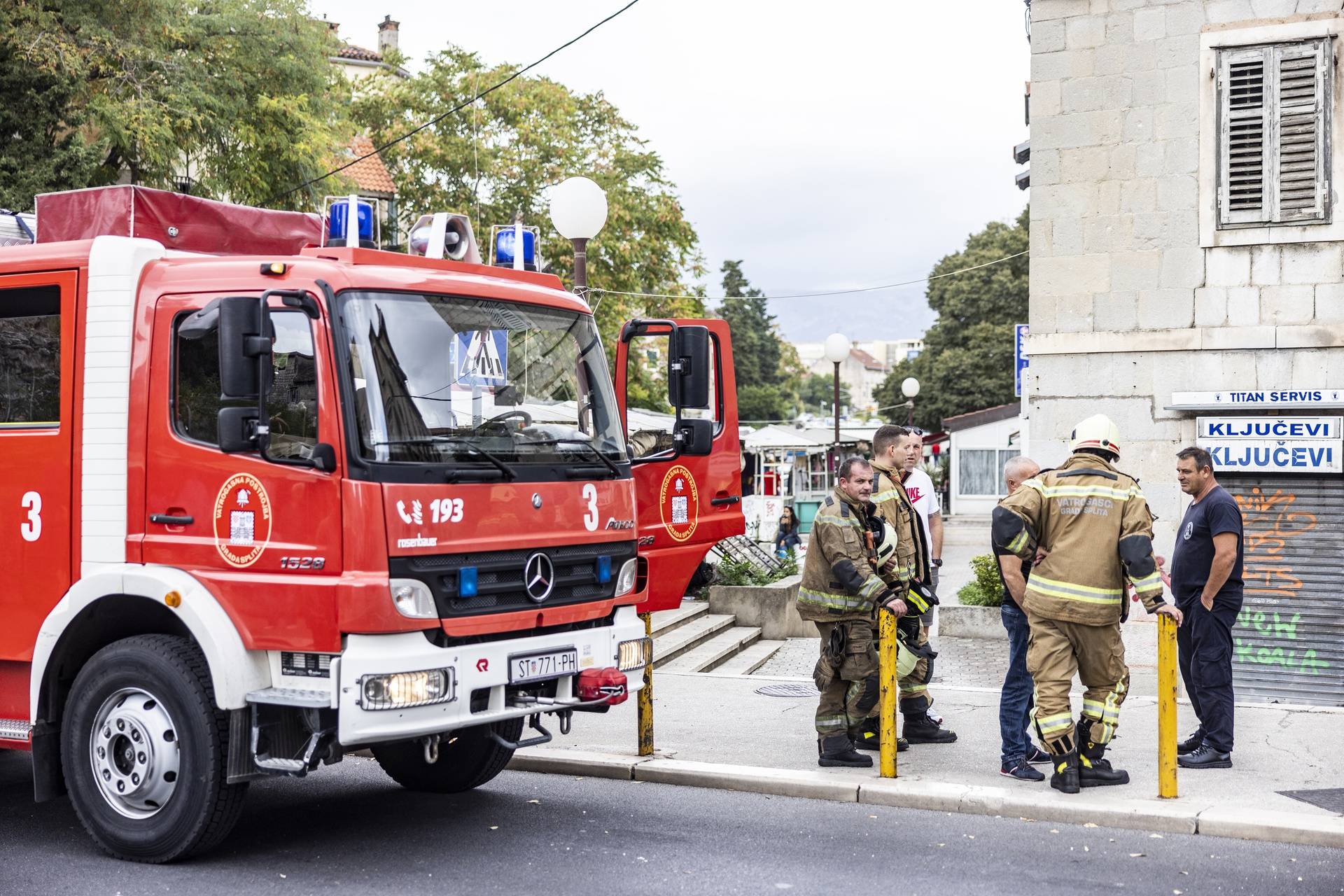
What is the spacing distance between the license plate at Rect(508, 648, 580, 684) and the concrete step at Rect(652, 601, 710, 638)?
20.8 feet

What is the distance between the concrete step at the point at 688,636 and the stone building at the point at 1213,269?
365cm

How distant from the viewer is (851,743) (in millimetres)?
7848

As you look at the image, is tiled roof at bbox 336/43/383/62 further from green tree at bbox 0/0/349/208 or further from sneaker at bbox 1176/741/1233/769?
sneaker at bbox 1176/741/1233/769

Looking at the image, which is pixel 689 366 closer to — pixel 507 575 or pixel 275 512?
pixel 507 575

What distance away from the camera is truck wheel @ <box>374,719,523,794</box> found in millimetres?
7438

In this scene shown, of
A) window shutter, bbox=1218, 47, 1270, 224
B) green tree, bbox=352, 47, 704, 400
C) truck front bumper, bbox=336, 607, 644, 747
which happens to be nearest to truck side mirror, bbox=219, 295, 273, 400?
truck front bumper, bbox=336, 607, 644, 747

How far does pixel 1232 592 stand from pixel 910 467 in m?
2.05

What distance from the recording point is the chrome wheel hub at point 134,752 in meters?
6.04

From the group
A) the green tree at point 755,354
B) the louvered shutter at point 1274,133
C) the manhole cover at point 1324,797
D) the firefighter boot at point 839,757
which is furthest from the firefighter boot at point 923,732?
the green tree at point 755,354

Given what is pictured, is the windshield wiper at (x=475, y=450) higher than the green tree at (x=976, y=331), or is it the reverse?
the green tree at (x=976, y=331)

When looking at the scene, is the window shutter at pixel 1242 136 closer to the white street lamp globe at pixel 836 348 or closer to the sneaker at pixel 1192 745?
the sneaker at pixel 1192 745

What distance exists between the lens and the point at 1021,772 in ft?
24.2

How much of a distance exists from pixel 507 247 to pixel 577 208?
3.39 metres

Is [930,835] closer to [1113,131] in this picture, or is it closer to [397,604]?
[397,604]
